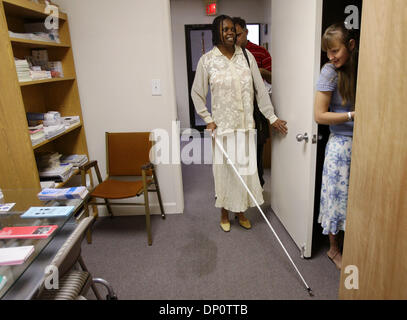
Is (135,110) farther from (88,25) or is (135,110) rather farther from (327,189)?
(327,189)

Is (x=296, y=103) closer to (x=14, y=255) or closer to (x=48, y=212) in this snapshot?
(x=48, y=212)

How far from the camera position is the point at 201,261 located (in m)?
2.17

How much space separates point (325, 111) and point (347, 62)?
278 millimetres

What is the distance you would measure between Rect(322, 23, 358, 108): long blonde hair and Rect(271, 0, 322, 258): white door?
97 millimetres

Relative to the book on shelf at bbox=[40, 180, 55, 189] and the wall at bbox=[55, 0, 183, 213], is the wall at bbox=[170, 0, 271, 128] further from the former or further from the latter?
the book on shelf at bbox=[40, 180, 55, 189]

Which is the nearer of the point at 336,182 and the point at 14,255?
the point at 14,255

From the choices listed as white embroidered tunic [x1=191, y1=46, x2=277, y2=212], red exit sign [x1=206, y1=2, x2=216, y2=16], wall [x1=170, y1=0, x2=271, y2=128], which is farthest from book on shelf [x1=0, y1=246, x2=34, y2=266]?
red exit sign [x1=206, y1=2, x2=216, y2=16]

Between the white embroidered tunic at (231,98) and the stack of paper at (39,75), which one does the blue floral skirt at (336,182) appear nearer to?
the white embroidered tunic at (231,98)

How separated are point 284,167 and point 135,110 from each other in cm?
136

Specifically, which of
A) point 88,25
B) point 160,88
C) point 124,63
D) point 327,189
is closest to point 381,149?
point 327,189

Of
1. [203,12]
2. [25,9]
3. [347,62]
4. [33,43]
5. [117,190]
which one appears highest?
[203,12]

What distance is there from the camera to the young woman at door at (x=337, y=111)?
5.31 ft

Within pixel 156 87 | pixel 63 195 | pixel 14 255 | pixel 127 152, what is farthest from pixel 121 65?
pixel 14 255

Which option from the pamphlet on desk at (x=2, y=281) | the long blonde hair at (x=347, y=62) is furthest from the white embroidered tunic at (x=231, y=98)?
the pamphlet on desk at (x=2, y=281)
